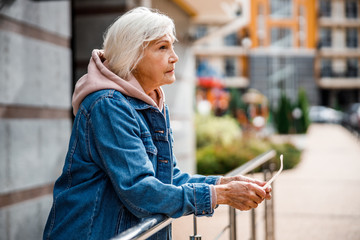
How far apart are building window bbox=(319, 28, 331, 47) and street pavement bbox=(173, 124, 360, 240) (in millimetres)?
34739

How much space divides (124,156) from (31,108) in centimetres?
259

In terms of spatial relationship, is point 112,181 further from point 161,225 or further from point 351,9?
point 351,9

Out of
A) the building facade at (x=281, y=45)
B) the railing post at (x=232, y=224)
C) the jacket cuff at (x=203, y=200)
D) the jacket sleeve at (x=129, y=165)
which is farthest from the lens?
the building facade at (x=281, y=45)

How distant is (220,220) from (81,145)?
1774mm

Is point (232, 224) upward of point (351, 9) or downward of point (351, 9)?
downward

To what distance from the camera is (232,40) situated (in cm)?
4559

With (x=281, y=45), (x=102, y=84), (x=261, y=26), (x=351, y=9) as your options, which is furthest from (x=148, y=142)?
(x=351, y=9)

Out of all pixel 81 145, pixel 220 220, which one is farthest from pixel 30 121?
pixel 81 145

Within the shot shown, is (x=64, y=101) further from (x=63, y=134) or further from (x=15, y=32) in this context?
(x=15, y=32)

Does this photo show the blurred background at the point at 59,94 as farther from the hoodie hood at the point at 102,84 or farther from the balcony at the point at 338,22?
the balcony at the point at 338,22

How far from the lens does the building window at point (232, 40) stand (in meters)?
45.2

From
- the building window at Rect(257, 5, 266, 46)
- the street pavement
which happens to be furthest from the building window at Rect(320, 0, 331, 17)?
the street pavement

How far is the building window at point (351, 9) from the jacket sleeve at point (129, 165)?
158 feet

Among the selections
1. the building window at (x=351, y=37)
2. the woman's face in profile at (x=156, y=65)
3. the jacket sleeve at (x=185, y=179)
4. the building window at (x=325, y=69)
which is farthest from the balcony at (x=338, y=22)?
the woman's face in profile at (x=156, y=65)
